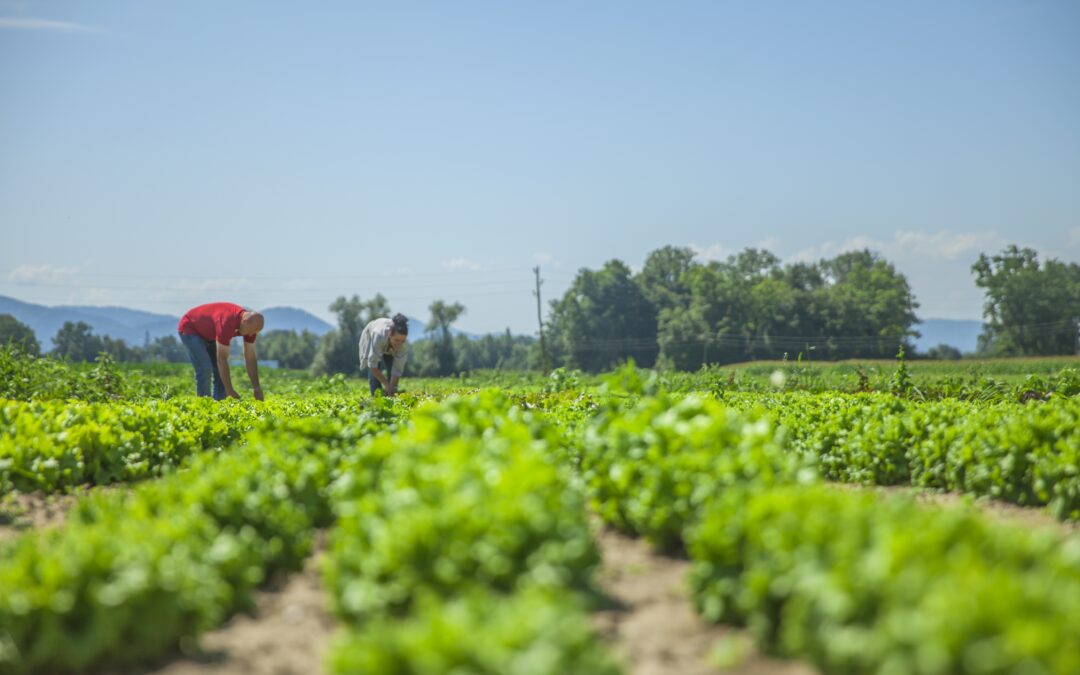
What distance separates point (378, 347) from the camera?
484 inches

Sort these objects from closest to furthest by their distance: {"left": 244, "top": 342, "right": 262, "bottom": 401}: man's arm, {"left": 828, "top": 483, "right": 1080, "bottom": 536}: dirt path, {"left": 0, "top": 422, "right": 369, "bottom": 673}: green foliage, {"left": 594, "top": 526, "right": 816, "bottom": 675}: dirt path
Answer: {"left": 594, "top": 526, "right": 816, "bottom": 675}: dirt path < {"left": 0, "top": 422, "right": 369, "bottom": 673}: green foliage < {"left": 828, "top": 483, "right": 1080, "bottom": 536}: dirt path < {"left": 244, "top": 342, "right": 262, "bottom": 401}: man's arm

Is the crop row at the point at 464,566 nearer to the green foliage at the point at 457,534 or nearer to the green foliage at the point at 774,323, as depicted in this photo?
the green foliage at the point at 457,534

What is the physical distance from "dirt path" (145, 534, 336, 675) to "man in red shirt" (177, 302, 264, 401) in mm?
7305

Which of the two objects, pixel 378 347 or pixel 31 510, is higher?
pixel 378 347

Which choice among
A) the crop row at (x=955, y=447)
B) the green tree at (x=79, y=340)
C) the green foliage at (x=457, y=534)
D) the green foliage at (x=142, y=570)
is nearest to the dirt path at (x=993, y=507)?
the crop row at (x=955, y=447)

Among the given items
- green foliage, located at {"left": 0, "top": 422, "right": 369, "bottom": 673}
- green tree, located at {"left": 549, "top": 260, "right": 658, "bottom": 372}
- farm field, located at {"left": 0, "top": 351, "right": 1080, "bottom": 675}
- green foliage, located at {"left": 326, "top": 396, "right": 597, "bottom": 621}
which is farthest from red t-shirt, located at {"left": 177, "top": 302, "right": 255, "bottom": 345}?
green tree, located at {"left": 549, "top": 260, "right": 658, "bottom": 372}

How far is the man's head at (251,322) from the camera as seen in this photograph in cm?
1130

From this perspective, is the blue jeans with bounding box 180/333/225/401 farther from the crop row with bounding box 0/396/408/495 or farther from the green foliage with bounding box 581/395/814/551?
the green foliage with bounding box 581/395/814/551

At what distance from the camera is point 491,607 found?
3002mm

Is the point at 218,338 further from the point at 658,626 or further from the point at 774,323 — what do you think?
the point at 774,323

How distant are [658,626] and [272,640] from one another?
181 centimetres

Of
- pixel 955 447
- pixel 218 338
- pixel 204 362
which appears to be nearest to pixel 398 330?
pixel 218 338

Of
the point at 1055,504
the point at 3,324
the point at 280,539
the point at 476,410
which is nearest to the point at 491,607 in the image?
the point at 280,539

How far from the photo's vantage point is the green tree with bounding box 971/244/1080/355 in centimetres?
8962
